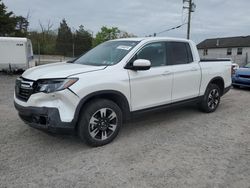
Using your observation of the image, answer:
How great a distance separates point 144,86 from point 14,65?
42.2ft

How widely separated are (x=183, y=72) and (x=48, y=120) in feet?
9.90

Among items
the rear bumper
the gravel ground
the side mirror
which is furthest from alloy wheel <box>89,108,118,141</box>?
the side mirror

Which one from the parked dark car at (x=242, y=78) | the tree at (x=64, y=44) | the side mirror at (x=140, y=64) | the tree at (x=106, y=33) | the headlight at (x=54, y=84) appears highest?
the tree at (x=106, y=33)

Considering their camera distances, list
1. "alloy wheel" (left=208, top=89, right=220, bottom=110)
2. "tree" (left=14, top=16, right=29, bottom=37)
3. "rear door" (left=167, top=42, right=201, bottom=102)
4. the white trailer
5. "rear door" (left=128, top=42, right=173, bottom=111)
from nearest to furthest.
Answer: "rear door" (left=128, top=42, right=173, bottom=111) < "rear door" (left=167, top=42, right=201, bottom=102) < "alloy wheel" (left=208, top=89, right=220, bottom=110) < the white trailer < "tree" (left=14, top=16, right=29, bottom=37)

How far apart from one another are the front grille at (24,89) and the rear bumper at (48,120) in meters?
0.23

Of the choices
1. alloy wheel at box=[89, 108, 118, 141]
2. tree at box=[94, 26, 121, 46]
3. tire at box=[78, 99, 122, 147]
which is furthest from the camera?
tree at box=[94, 26, 121, 46]

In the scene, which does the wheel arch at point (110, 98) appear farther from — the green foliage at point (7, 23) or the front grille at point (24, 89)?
the green foliage at point (7, 23)

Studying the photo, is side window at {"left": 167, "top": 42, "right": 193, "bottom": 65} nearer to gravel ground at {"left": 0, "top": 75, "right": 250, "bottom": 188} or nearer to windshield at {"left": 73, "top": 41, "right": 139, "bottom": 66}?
windshield at {"left": 73, "top": 41, "right": 139, "bottom": 66}

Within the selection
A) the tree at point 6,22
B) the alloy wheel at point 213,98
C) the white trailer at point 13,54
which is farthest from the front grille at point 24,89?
the tree at point 6,22

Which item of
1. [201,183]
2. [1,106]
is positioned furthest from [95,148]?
[1,106]

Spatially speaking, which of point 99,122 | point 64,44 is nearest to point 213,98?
point 99,122

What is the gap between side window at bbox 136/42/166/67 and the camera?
16.0 feet

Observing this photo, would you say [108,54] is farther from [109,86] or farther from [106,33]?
[106,33]

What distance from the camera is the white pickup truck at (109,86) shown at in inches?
151
